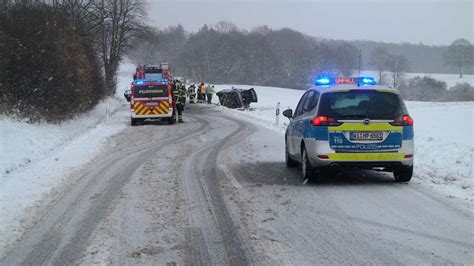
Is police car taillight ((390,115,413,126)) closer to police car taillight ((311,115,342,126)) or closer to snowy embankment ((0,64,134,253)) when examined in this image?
police car taillight ((311,115,342,126))

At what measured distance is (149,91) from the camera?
23.5 metres

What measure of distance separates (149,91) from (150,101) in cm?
49

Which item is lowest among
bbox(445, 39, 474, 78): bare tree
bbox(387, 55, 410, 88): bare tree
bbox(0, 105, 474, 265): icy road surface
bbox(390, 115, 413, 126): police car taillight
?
bbox(0, 105, 474, 265): icy road surface

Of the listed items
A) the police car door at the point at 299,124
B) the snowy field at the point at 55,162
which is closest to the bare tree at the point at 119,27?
the snowy field at the point at 55,162

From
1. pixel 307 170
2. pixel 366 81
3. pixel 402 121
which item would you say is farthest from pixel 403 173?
pixel 366 81

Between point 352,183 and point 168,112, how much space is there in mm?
15725

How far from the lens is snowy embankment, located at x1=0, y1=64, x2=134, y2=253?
7.06 metres

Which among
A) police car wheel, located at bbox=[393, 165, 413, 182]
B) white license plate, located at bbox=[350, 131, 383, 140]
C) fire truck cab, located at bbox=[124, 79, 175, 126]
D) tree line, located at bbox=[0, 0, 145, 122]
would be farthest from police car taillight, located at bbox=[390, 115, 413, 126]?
fire truck cab, located at bbox=[124, 79, 175, 126]

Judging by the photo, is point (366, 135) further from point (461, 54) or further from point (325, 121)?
point (461, 54)

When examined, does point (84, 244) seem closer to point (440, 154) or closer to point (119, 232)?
point (119, 232)

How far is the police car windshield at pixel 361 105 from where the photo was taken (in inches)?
323

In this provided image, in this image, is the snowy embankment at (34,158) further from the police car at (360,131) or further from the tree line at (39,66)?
the police car at (360,131)

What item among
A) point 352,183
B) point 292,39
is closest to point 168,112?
point 352,183

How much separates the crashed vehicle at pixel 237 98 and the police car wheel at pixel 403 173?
2944 centimetres
